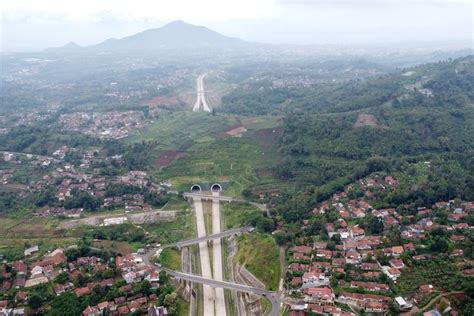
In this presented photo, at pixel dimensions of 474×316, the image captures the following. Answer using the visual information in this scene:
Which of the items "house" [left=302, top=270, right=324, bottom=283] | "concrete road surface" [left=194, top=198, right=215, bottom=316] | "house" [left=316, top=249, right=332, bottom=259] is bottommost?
"concrete road surface" [left=194, top=198, right=215, bottom=316]

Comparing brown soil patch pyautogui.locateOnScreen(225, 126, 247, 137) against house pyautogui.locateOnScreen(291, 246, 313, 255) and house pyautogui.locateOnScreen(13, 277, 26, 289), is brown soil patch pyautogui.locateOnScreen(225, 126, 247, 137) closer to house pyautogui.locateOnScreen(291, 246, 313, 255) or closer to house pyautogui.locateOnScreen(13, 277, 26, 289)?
house pyautogui.locateOnScreen(291, 246, 313, 255)

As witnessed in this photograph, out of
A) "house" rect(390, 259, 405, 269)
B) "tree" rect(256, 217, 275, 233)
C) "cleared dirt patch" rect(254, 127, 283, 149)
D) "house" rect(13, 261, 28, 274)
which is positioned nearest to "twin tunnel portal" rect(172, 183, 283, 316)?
"tree" rect(256, 217, 275, 233)

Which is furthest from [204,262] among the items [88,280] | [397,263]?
[397,263]

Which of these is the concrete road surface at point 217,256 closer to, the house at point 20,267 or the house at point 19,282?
the house at point 19,282

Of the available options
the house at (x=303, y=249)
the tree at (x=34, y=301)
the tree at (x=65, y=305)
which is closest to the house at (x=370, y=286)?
the house at (x=303, y=249)

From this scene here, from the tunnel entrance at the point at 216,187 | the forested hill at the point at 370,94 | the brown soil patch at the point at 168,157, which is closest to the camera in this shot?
the tunnel entrance at the point at 216,187

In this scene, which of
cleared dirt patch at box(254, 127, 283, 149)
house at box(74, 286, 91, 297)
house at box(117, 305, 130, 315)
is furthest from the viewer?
cleared dirt patch at box(254, 127, 283, 149)
